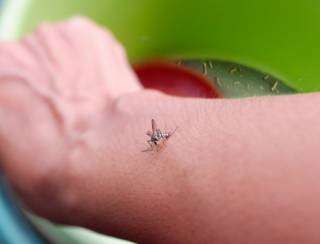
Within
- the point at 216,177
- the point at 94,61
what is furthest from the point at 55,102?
the point at 216,177

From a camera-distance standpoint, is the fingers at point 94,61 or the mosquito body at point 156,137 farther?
the fingers at point 94,61

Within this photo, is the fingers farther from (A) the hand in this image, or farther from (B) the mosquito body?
(B) the mosquito body

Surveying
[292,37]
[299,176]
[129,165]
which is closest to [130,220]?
[129,165]

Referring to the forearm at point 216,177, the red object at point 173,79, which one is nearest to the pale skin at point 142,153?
the forearm at point 216,177

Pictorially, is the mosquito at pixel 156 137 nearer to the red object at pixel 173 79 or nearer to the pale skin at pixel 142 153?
the pale skin at pixel 142 153

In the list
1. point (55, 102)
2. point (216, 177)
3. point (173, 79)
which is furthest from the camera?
point (173, 79)

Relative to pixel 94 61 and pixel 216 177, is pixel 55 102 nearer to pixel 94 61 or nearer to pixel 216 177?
pixel 94 61

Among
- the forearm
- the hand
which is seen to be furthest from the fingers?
the forearm

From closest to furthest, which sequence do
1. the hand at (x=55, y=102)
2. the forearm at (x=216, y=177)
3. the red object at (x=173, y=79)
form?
1. the forearm at (x=216, y=177)
2. the hand at (x=55, y=102)
3. the red object at (x=173, y=79)
